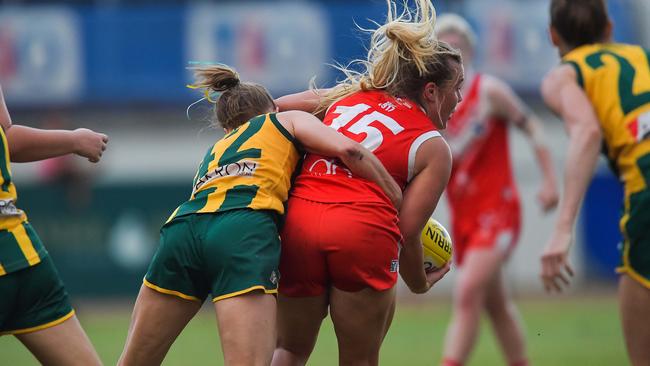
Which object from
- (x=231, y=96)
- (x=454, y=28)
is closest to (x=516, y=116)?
(x=454, y=28)

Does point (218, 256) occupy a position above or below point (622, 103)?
below

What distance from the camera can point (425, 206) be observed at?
449cm

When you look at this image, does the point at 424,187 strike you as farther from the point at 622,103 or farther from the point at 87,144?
the point at 87,144

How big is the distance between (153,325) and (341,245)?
0.87 m

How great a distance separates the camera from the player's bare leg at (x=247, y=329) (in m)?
4.18

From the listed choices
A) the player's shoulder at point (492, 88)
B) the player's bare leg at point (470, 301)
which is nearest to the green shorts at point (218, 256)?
the player's bare leg at point (470, 301)

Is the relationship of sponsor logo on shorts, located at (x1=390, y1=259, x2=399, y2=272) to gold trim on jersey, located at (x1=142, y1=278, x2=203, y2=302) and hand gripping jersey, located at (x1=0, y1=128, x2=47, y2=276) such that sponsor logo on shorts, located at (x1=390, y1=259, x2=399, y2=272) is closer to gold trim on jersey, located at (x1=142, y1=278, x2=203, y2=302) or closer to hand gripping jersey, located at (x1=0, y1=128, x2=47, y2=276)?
gold trim on jersey, located at (x1=142, y1=278, x2=203, y2=302)

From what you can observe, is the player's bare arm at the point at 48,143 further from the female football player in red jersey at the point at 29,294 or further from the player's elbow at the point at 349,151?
the player's elbow at the point at 349,151

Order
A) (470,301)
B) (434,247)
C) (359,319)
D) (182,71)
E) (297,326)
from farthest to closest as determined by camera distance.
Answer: (182,71)
(470,301)
(434,247)
(297,326)
(359,319)

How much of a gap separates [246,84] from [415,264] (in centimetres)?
115

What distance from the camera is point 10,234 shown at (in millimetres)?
4234

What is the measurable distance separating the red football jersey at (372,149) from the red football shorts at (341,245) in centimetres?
6

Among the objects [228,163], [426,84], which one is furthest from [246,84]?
[426,84]

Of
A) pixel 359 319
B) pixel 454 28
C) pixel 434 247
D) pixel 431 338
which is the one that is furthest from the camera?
pixel 431 338
